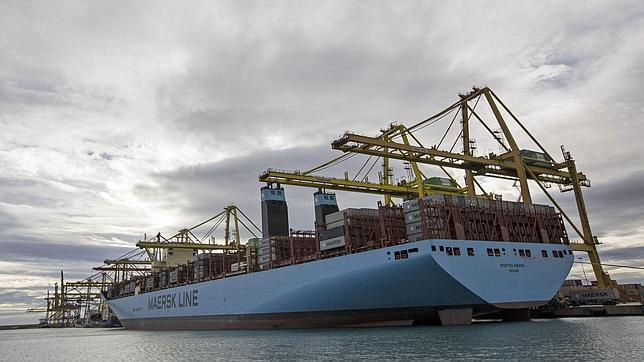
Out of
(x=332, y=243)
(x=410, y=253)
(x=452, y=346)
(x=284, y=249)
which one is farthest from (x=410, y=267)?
(x=284, y=249)

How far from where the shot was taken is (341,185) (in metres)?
39.8

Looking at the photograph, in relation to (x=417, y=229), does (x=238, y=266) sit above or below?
above

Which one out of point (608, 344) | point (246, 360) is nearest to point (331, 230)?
point (246, 360)

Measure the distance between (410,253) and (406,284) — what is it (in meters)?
2.21

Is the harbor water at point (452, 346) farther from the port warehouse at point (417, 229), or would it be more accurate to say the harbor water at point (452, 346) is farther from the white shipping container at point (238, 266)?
the white shipping container at point (238, 266)

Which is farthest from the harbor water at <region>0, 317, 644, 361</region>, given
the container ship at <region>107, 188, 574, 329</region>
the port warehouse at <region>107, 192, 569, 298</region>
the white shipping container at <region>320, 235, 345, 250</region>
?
the white shipping container at <region>320, 235, 345, 250</region>

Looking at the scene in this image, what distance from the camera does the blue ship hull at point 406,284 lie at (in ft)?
90.1

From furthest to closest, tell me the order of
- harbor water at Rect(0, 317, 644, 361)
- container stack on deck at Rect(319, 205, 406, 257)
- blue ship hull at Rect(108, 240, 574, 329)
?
container stack on deck at Rect(319, 205, 406, 257)
blue ship hull at Rect(108, 240, 574, 329)
harbor water at Rect(0, 317, 644, 361)

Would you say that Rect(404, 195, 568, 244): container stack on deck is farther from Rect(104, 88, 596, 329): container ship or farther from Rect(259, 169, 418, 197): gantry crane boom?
Rect(259, 169, 418, 197): gantry crane boom

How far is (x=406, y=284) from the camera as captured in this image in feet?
92.9

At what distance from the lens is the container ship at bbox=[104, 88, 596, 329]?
28.2 metres

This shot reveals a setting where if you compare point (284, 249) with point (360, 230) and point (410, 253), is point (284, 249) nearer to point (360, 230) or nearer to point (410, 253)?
point (360, 230)

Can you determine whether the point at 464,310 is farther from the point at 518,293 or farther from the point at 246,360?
the point at 246,360

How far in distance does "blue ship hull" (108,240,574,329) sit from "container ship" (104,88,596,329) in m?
0.07
